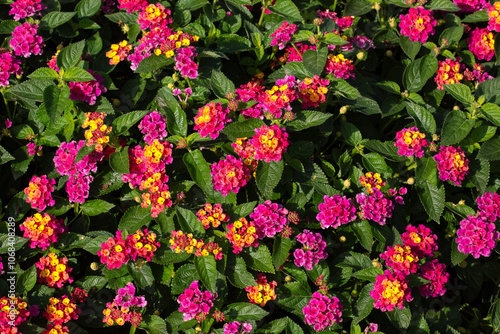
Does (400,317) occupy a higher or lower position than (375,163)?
lower

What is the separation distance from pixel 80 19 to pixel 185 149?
138 centimetres

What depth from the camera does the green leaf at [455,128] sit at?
2914mm

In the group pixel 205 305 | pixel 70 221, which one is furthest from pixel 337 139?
pixel 70 221

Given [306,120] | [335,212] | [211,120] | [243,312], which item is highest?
[211,120]

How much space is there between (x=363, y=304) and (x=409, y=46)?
74.9 inches

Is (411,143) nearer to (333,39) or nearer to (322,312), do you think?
(333,39)

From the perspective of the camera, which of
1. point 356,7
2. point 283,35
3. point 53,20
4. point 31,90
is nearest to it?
point 31,90

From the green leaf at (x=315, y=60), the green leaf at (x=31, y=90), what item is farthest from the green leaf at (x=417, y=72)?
the green leaf at (x=31, y=90)

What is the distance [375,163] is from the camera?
10.1ft

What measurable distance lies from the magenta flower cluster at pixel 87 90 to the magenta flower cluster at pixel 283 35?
1.19 m

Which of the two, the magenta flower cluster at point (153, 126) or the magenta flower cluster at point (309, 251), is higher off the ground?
the magenta flower cluster at point (153, 126)

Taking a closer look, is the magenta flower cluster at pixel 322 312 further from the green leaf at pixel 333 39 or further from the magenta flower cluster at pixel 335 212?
the green leaf at pixel 333 39

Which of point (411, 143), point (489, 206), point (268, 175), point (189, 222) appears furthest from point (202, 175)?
point (489, 206)

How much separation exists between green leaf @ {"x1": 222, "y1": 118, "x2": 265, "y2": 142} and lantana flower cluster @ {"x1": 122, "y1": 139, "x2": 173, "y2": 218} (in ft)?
1.16
